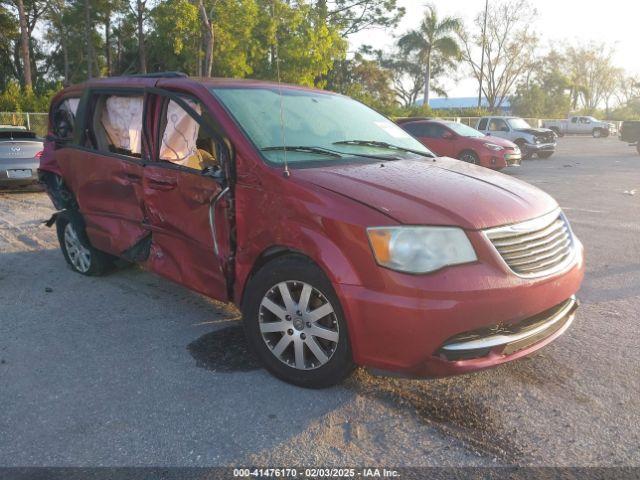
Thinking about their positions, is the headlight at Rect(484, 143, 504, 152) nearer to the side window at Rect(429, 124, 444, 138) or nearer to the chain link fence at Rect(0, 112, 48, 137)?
the side window at Rect(429, 124, 444, 138)

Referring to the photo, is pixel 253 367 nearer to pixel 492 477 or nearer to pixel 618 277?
pixel 492 477

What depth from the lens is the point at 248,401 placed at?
2998 millimetres

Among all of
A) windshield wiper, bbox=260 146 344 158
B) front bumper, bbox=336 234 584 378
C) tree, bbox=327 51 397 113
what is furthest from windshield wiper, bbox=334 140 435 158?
tree, bbox=327 51 397 113

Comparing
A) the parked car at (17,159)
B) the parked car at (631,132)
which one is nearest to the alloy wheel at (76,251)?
the parked car at (17,159)

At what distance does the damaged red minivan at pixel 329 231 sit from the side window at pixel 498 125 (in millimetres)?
19257

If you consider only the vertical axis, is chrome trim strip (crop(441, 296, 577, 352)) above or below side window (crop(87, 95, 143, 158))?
below

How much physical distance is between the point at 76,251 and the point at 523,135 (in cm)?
2010

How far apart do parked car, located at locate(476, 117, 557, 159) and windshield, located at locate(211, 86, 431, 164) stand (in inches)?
749

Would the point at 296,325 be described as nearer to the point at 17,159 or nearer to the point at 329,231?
the point at 329,231

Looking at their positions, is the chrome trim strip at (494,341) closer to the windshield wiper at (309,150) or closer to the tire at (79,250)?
the windshield wiper at (309,150)

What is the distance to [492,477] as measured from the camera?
7.81 ft

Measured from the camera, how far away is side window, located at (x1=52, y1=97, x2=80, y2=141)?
5.10 metres

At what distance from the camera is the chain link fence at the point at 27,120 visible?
832 inches

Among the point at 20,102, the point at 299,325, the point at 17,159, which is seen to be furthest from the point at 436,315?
the point at 20,102
